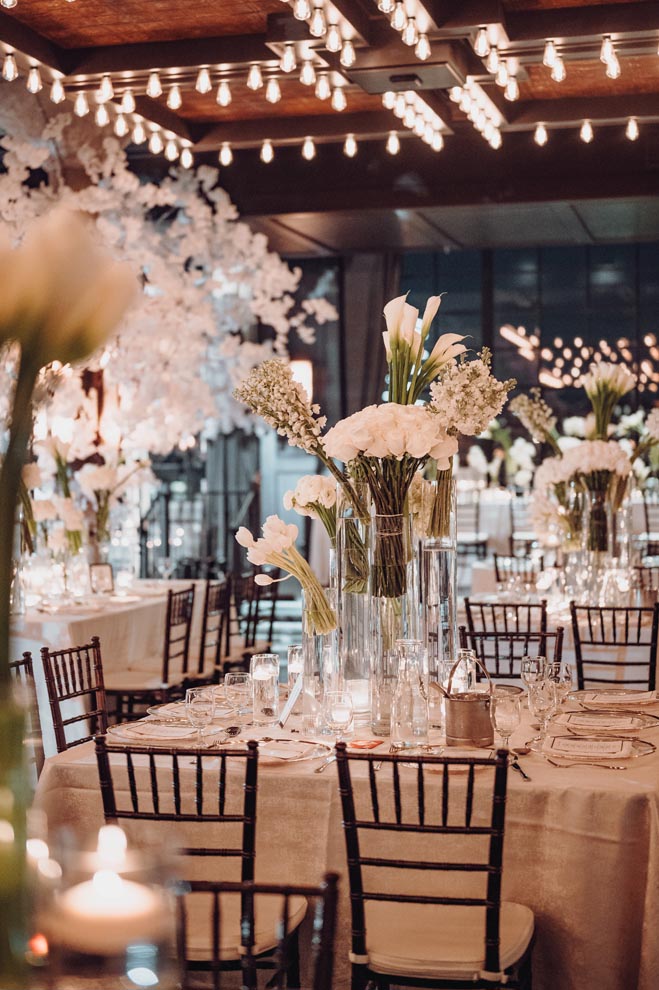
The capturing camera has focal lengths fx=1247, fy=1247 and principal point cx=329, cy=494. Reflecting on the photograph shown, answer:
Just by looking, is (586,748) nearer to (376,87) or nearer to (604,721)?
(604,721)

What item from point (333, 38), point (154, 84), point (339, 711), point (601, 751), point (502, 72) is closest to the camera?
point (601, 751)

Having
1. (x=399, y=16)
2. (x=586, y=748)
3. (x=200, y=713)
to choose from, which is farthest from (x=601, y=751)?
(x=399, y=16)

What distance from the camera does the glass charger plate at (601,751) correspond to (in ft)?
10.3

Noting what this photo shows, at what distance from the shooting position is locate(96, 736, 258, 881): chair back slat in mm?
2816

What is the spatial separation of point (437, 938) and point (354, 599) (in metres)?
1.22

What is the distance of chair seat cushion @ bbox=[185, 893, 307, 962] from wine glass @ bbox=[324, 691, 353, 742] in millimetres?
517

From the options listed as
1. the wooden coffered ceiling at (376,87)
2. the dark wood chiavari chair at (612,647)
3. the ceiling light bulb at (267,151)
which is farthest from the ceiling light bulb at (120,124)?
the dark wood chiavari chair at (612,647)

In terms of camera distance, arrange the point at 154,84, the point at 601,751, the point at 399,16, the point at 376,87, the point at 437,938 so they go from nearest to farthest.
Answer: the point at 437,938 → the point at 601,751 → the point at 399,16 → the point at 376,87 → the point at 154,84

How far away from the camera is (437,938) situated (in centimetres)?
282

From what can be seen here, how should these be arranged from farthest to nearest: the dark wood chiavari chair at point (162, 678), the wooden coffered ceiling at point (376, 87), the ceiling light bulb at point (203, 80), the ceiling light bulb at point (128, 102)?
the ceiling light bulb at point (128, 102) < the ceiling light bulb at point (203, 80) < the dark wood chiavari chair at point (162, 678) < the wooden coffered ceiling at point (376, 87)

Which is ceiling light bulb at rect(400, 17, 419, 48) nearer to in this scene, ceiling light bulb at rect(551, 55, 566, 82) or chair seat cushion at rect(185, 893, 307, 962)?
ceiling light bulb at rect(551, 55, 566, 82)

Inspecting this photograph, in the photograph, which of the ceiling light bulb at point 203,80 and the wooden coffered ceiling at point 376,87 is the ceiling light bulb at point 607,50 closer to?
the wooden coffered ceiling at point 376,87

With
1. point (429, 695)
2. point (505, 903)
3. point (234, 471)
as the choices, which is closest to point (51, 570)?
point (429, 695)

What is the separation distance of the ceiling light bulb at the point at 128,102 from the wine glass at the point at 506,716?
4.85 m
